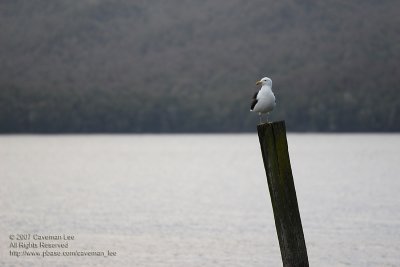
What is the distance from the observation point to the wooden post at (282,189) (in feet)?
40.3

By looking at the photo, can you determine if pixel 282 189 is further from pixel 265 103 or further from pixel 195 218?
pixel 195 218

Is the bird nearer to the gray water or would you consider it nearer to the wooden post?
the wooden post

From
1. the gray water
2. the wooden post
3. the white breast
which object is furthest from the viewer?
the gray water

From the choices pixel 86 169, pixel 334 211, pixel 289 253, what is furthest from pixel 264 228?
pixel 86 169

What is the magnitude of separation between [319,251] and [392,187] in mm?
36504

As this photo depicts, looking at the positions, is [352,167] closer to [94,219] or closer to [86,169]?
[86,169]

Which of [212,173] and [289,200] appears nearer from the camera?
[289,200]

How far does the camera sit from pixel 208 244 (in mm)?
31109

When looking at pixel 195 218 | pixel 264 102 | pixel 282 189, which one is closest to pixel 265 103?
pixel 264 102

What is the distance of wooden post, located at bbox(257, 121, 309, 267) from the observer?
12281 millimetres

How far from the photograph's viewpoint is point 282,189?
1246 cm

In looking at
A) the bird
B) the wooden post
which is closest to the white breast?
the bird

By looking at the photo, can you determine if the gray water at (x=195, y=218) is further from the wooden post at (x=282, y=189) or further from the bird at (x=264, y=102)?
Result: the wooden post at (x=282, y=189)

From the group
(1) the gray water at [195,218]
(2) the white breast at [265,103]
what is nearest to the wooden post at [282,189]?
(2) the white breast at [265,103]
